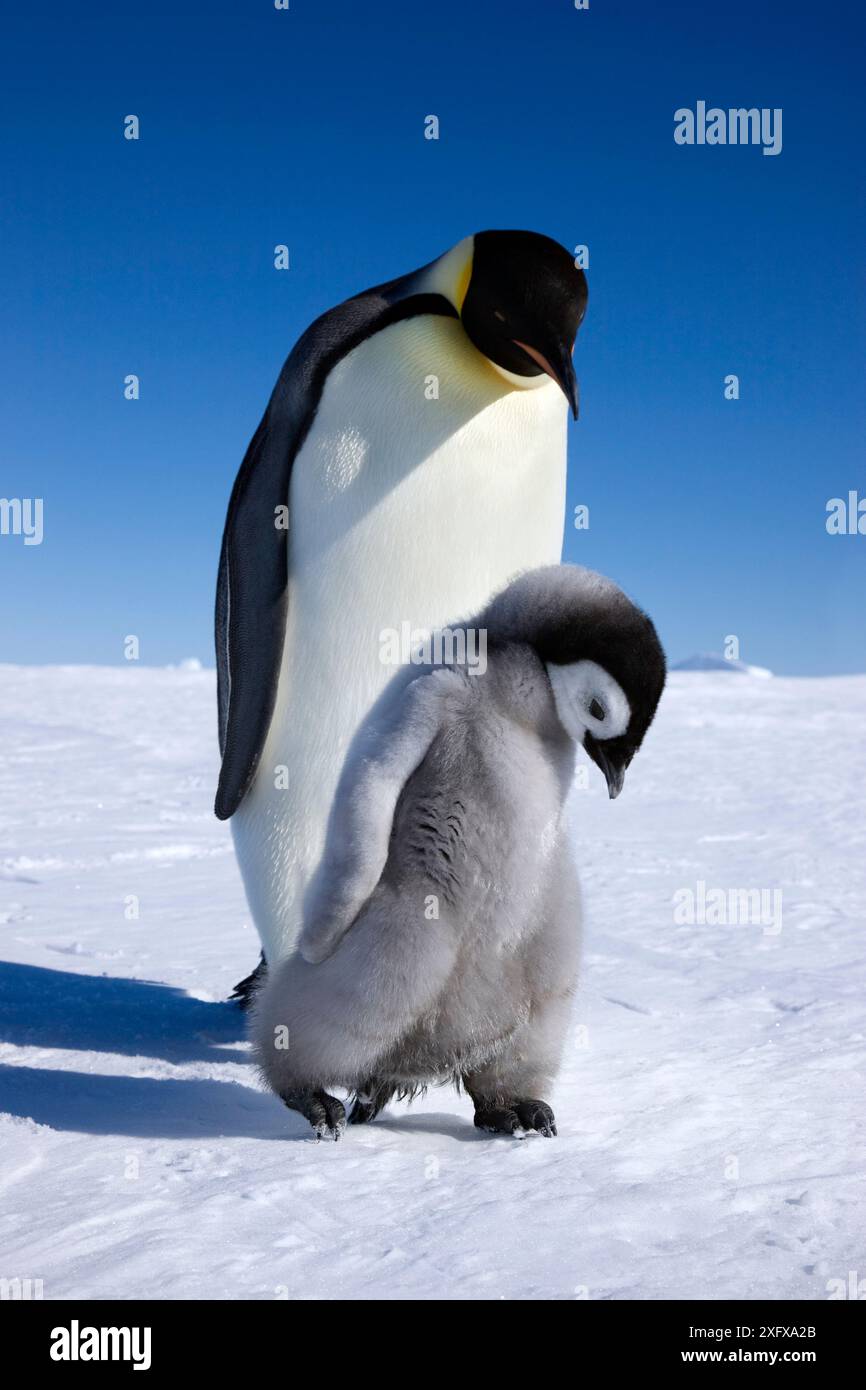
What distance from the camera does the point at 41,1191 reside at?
1.82 meters

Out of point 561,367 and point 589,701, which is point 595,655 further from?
A: point 561,367

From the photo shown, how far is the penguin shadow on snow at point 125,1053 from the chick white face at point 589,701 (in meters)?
0.83

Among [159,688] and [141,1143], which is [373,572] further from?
[159,688]

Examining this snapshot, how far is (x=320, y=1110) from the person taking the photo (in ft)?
6.80

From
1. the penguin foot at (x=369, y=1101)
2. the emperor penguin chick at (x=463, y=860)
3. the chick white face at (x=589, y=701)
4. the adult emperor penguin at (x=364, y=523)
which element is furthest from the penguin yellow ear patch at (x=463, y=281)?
the penguin foot at (x=369, y=1101)

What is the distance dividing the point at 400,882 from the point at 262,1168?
46 cm

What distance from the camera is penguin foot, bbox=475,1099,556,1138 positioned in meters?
2.10

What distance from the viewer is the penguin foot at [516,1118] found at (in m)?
2.10

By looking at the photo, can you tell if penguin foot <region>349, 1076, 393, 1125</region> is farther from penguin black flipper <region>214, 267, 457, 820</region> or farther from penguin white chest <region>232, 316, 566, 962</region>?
penguin black flipper <region>214, 267, 457, 820</region>

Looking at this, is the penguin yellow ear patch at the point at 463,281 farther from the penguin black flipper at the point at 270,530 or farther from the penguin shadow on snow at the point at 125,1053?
the penguin shadow on snow at the point at 125,1053

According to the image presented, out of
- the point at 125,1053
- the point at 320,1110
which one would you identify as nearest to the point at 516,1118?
the point at 320,1110

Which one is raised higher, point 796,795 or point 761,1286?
point 761,1286

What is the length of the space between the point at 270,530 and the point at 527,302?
29.5 inches
